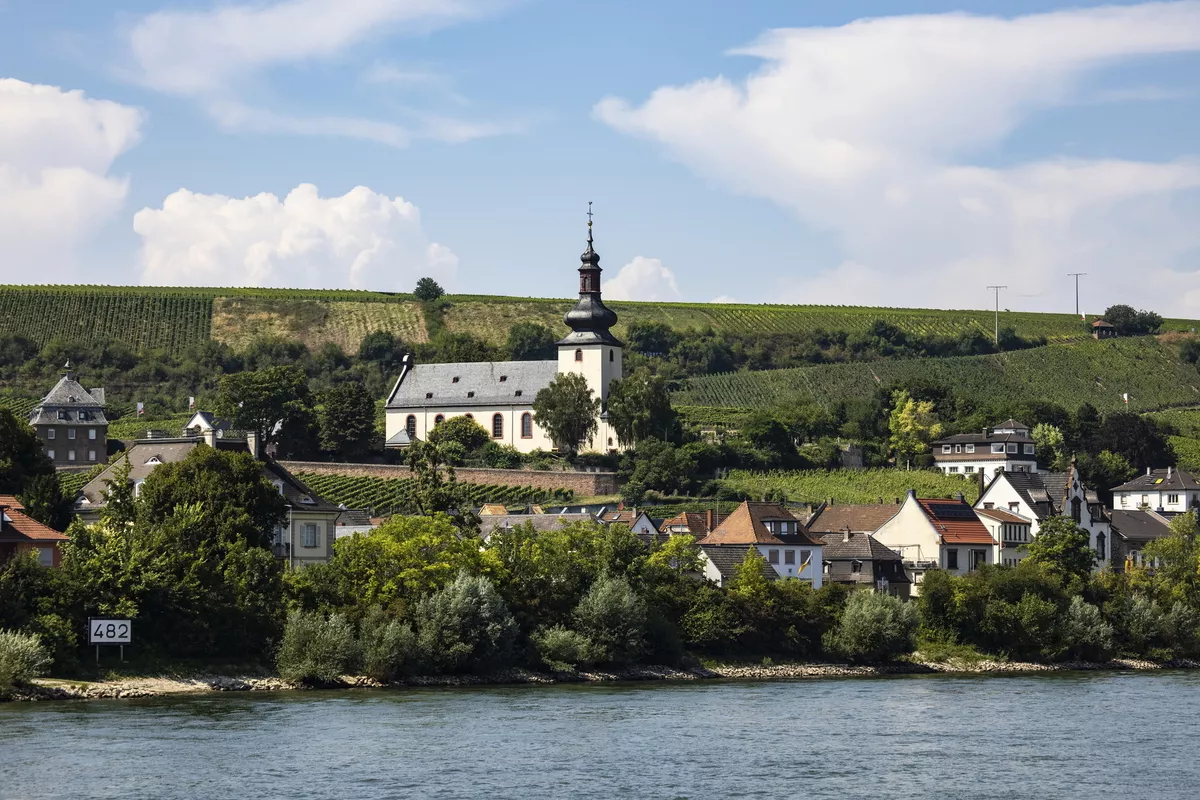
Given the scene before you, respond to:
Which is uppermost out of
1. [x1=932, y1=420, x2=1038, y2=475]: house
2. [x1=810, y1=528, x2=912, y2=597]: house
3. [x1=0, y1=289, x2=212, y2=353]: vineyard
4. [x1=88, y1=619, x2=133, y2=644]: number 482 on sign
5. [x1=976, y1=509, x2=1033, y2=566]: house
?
[x1=0, y1=289, x2=212, y2=353]: vineyard

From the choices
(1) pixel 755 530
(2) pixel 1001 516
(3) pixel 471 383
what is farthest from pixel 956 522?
(3) pixel 471 383

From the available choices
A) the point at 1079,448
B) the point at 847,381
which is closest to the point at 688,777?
the point at 1079,448

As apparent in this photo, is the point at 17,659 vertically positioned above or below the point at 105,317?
below

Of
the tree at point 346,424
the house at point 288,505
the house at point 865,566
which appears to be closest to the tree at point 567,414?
the tree at point 346,424

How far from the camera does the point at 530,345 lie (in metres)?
150

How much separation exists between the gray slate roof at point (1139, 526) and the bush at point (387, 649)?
48979 millimetres

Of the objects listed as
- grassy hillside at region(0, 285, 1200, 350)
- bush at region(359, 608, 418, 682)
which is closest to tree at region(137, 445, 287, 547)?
bush at region(359, 608, 418, 682)

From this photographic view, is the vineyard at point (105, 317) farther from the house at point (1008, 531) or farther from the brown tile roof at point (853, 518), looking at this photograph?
the house at point (1008, 531)

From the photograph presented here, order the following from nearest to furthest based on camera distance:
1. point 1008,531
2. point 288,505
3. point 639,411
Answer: point 288,505 → point 1008,531 → point 639,411

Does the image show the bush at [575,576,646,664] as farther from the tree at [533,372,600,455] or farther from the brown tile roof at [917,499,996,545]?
the tree at [533,372,600,455]

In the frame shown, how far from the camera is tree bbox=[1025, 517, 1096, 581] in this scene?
78.7 metres

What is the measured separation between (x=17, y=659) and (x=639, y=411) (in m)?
63.2

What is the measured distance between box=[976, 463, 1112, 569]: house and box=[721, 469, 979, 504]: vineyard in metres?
7.40

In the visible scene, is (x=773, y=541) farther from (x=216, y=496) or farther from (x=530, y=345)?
(x=530, y=345)
